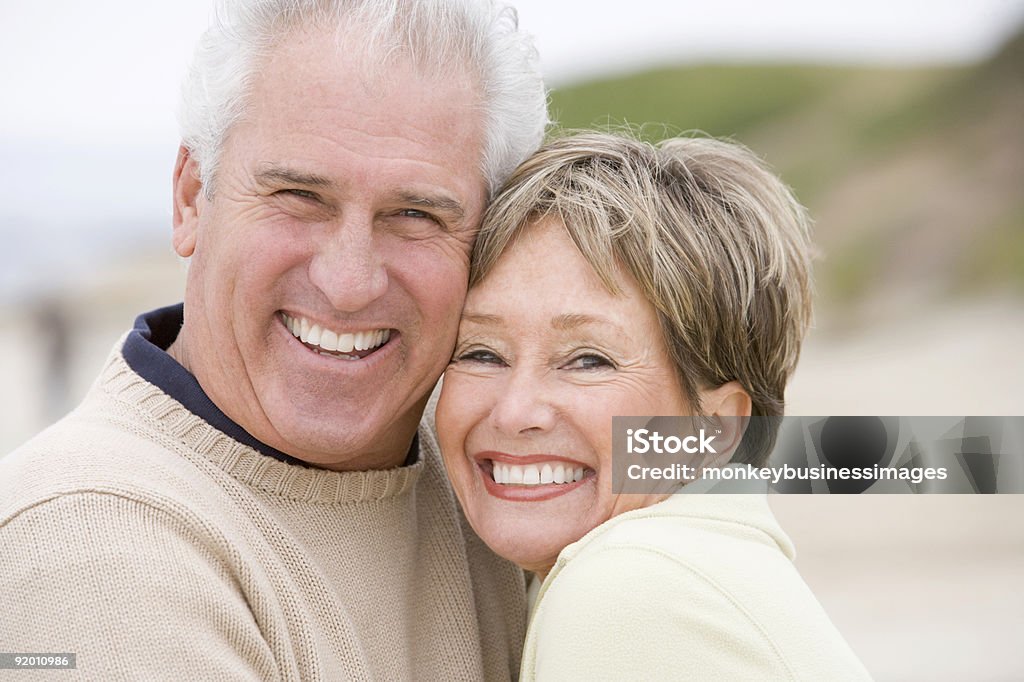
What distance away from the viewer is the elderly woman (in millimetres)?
1881

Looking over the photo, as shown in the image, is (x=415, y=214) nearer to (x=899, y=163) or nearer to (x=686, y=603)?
(x=686, y=603)

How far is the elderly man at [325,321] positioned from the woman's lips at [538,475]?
0.27 m

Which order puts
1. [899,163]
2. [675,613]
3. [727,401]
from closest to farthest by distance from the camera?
[675,613] < [727,401] < [899,163]

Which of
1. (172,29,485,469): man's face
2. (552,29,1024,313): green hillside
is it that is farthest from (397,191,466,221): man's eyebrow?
(552,29,1024,313): green hillside

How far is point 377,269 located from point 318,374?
248mm

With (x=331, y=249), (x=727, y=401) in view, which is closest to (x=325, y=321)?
(x=331, y=249)

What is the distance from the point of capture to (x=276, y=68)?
6.91ft

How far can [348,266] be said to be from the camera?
Result: 210cm

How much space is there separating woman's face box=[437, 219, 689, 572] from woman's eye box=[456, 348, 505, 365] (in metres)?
0.02

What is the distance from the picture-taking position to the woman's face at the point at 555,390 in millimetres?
2107

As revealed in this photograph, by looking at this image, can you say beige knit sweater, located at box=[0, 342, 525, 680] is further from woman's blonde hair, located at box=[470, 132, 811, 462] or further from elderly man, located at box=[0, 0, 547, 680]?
woman's blonde hair, located at box=[470, 132, 811, 462]

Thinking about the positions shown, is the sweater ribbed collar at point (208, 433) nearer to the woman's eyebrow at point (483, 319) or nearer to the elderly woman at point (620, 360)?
the elderly woman at point (620, 360)

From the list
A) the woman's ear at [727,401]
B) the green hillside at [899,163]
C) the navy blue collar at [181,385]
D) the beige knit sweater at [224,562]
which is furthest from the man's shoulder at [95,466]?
the green hillside at [899,163]

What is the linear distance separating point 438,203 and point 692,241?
1.69 feet
